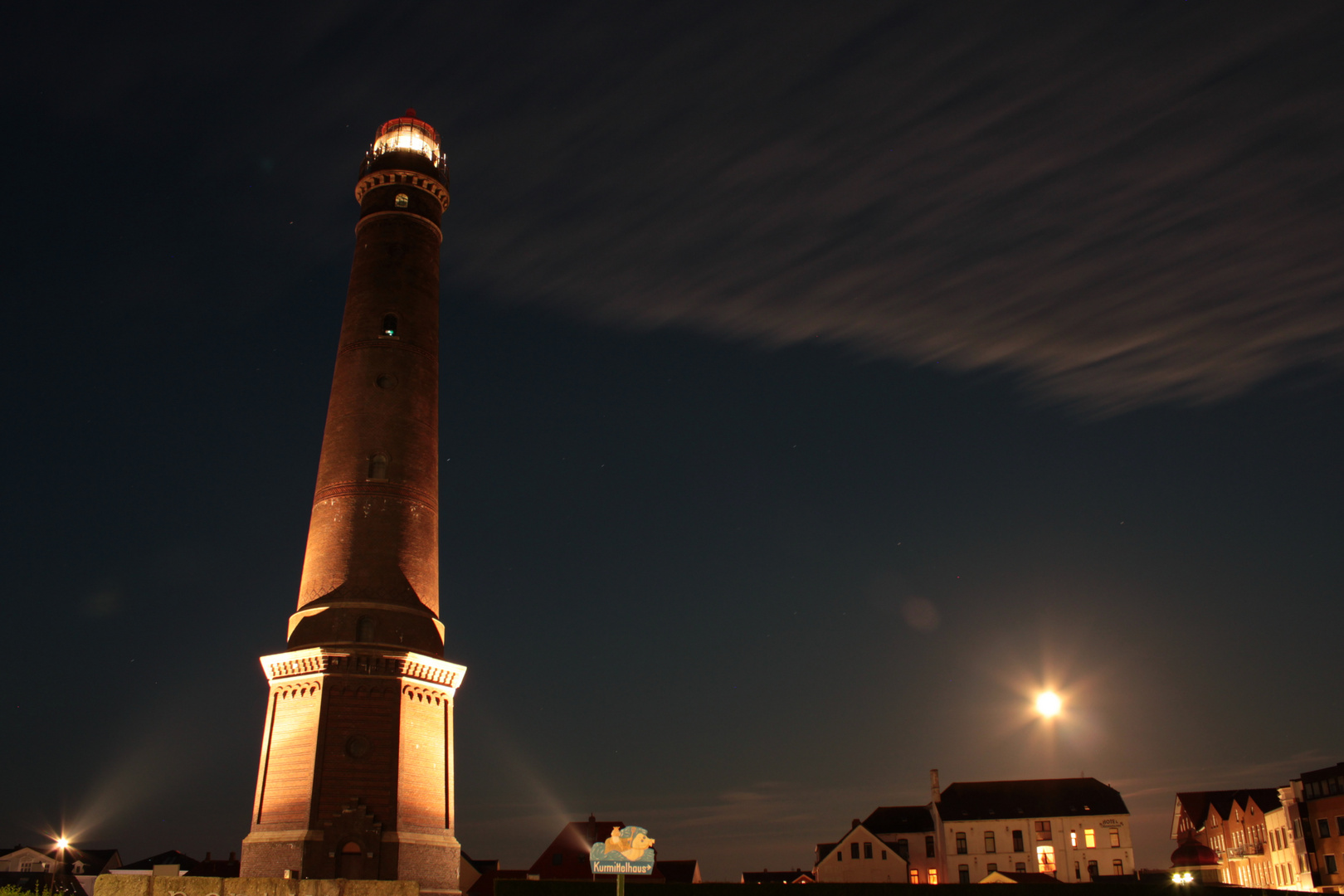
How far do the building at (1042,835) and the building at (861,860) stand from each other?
147 inches

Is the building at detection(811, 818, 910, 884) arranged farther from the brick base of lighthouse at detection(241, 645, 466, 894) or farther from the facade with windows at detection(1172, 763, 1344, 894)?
the brick base of lighthouse at detection(241, 645, 466, 894)

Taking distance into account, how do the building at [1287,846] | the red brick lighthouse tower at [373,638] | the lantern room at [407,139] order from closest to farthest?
the red brick lighthouse tower at [373,638] < the lantern room at [407,139] < the building at [1287,846]

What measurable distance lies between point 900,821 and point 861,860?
5.89m

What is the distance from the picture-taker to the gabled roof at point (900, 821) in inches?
3091

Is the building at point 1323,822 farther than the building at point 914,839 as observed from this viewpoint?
No

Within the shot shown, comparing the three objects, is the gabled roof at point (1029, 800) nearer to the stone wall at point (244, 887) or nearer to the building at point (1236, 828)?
the building at point (1236, 828)

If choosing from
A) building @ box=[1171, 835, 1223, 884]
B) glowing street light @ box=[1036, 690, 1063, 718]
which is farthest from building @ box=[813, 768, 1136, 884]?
glowing street light @ box=[1036, 690, 1063, 718]

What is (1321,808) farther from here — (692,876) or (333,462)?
(333,462)

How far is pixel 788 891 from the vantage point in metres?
29.8

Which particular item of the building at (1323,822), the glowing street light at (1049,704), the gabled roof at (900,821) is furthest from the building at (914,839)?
the glowing street light at (1049,704)

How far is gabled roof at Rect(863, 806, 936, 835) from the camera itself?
258ft

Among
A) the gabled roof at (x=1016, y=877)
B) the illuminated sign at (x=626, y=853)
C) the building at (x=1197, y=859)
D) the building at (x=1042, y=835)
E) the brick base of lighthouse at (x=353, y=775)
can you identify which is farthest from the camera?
the building at (x=1042, y=835)

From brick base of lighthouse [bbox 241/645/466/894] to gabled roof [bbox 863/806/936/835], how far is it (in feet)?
160

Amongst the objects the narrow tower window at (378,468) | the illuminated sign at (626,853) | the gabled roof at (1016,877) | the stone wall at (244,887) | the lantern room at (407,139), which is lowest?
the gabled roof at (1016,877)
